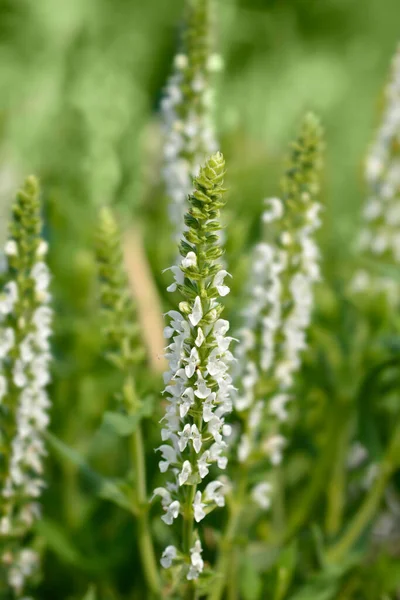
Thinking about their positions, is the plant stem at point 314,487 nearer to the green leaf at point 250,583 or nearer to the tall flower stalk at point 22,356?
the green leaf at point 250,583

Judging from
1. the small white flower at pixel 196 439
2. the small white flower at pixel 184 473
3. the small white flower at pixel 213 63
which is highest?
the small white flower at pixel 213 63

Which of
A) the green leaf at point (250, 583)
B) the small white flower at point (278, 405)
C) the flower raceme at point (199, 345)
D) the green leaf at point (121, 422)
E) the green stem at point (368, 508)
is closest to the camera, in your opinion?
the flower raceme at point (199, 345)

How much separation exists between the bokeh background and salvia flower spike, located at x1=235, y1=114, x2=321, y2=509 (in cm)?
18

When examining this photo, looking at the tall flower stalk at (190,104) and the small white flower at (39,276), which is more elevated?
the tall flower stalk at (190,104)

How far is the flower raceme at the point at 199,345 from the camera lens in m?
1.43

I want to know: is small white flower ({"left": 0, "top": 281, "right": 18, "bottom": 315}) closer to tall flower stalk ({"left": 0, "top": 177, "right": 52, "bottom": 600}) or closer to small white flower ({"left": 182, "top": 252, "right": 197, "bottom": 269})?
tall flower stalk ({"left": 0, "top": 177, "right": 52, "bottom": 600})

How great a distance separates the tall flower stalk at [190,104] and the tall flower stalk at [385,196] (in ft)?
2.32

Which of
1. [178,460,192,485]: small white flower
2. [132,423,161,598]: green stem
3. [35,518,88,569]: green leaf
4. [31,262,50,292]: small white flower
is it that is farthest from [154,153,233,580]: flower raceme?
[35,518,88,569]: green leaf

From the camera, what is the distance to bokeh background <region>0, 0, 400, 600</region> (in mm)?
2582

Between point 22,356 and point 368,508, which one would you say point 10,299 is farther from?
point 368,508

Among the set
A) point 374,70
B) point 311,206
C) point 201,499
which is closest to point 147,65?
point 374,70

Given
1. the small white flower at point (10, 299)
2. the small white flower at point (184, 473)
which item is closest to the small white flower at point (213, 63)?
the small white flower at point (10, 299)

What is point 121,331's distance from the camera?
1.98 meters

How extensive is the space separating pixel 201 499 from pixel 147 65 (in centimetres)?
539
